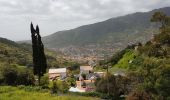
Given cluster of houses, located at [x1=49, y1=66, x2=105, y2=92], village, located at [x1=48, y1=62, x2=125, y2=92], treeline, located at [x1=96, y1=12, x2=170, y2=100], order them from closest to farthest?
1. treeline, located at [x1=96, y1=12, x2=170, y2=100]
2. village, located at [x1=48, y1=62, x2=125, y2=92]
3. cluster of houses, located at [x1=49, y1=66, x2=105, y2=92]

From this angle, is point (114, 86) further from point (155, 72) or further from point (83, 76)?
point (83, 76)

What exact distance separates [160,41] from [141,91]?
11.6 m

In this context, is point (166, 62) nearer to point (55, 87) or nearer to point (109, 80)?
point (109, 80)

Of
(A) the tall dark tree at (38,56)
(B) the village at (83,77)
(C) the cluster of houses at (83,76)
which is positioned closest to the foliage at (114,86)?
(B) the village at (83,77)

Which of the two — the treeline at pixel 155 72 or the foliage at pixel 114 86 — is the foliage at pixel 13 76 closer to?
the foliage at pixel 114 86

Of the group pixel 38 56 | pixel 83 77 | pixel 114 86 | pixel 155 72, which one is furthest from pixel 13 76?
pixel 83 77

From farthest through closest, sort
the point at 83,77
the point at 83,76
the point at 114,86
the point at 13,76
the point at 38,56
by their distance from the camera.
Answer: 1. the point at 83,76
2. the point at 83,77
3. the point at 38,56
4. the point at 13,76
5. the point at 114,86

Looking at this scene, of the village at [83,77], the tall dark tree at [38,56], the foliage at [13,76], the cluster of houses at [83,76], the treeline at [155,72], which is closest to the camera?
the treeline at [155,72]

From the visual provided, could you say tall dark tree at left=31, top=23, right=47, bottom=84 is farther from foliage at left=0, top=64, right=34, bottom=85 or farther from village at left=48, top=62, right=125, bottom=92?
village at left=48, top=62, right=125, bottom=92

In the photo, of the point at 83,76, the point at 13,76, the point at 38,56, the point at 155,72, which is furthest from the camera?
the point at 83,76

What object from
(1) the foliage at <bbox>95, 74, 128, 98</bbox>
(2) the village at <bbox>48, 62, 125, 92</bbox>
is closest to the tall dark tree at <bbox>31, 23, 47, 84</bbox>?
(2) the village at <bbox>48, 62, 125, 92</bbox>

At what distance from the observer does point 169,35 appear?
44344 mm

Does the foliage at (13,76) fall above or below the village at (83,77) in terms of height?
above

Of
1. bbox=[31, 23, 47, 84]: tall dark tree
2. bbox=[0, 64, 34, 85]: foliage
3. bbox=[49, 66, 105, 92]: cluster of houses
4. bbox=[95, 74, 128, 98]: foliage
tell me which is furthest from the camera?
bbox=[49, 66, 105, 92]: cluster of houses
